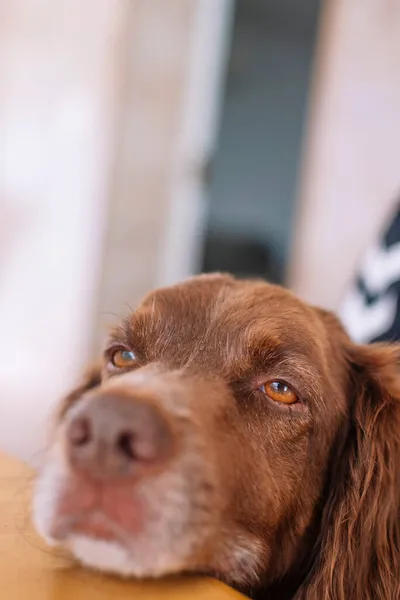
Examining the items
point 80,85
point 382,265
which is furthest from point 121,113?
point 382,265

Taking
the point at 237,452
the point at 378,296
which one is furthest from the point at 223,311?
the point at 378,296

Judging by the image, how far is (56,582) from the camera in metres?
1.03

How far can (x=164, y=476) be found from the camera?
1.10 m

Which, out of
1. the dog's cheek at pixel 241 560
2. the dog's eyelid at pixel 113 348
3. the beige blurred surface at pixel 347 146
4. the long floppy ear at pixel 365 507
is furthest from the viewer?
the beige blurred surface at pixel 347 146

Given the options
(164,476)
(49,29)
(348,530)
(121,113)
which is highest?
(49,29)

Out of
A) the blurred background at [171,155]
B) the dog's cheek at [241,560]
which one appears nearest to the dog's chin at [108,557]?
the dog's cheek at [241,560]

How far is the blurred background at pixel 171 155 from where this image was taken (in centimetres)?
421

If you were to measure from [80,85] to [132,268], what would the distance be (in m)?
1.33

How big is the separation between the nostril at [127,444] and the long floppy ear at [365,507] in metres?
0.64

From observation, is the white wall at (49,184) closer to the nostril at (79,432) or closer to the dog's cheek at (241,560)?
the dog's cheek at (241,560)

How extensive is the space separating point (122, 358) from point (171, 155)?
365cm

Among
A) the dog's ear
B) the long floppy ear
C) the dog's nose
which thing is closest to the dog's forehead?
the long floppy ear

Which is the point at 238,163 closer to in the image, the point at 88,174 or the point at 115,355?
the point at 88,174

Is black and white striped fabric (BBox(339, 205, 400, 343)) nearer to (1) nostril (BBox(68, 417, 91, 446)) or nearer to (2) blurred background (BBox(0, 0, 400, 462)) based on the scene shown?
(2) blurred background (BBox(0, 0, 400, 462))
